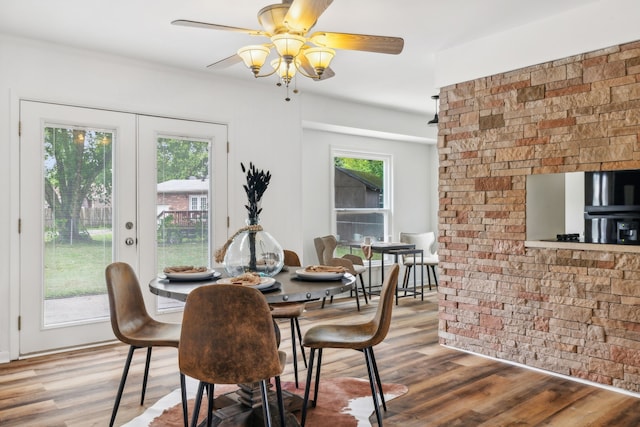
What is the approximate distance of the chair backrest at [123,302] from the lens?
2557mm

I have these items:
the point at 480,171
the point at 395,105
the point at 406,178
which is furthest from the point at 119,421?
the point at 406,178

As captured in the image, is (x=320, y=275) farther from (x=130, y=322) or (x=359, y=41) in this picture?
(x=359, y=41)

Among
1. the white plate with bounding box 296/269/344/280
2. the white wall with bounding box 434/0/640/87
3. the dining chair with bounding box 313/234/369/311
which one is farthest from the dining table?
the dining chair with bounding box 313/234/369/311

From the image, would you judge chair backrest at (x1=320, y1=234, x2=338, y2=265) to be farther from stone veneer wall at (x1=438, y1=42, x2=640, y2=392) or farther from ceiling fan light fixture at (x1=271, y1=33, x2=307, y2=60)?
ceiling fan light fixture at (x1=271, y1=33, x2=307, y2=60)

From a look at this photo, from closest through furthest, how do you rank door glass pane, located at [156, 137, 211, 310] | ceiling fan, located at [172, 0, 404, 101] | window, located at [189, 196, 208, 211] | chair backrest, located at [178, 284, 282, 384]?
chair backrest, located at [178, 284, 282, 384], ceiling fan, located at [172, 0, 404, 101], door glass pane, located at [156, 137, 211, 310], window, located at [189, 196, 208, 211]

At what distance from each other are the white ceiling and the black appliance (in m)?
1.15

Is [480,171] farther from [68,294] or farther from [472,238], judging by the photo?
[68,294]

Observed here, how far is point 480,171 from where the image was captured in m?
3.85

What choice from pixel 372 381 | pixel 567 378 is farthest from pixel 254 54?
pixel 567 378

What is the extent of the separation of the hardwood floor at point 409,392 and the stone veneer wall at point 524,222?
0.25m

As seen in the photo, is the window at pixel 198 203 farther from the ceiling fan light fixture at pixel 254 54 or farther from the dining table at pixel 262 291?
the ceiling fan light fixture at pixel 254 54

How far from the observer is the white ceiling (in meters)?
3.20

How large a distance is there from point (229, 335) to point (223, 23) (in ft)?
7.79

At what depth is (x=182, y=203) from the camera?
4.60m
